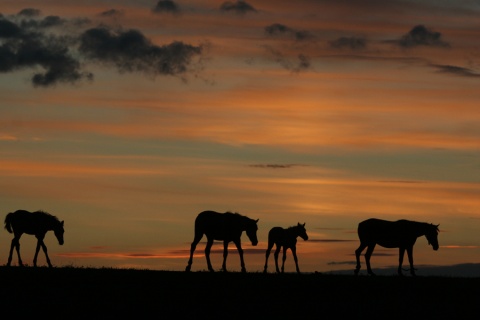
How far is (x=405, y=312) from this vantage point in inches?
1185

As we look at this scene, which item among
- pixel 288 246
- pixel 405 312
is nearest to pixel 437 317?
pixel 405 312

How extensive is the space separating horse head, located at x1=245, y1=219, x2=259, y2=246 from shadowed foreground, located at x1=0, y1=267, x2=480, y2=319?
6.66 metres

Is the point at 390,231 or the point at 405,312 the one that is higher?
the point at 390,231

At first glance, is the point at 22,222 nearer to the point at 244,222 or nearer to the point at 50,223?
the point at 50,223

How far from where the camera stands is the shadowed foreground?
29.2 metres

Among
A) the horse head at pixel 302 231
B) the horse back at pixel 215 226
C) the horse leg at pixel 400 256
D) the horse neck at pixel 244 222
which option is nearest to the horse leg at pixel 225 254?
the horse back at pixel 215 226

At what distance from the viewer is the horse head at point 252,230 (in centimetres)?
4566

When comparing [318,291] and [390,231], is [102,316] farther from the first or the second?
[390,231]

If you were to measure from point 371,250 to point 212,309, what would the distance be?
16408 mm

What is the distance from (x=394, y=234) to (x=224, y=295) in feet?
46.7

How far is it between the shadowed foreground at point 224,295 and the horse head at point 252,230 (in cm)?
666

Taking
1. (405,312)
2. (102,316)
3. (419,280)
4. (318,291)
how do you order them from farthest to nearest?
1. (419,280)
2. (318,291)
3. (405,312)
4. (102,316)

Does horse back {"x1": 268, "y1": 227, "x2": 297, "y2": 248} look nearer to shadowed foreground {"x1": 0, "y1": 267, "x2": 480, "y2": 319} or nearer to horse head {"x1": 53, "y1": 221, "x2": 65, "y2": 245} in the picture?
shadowed foreground {"x1": 0, "y1": 267, "x2": 480, "y2": 319}

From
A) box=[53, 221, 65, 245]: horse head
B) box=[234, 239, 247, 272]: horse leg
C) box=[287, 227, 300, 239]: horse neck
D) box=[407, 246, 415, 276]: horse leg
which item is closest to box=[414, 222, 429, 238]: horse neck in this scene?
box=[407, 246, 415, 276]: horse leg
